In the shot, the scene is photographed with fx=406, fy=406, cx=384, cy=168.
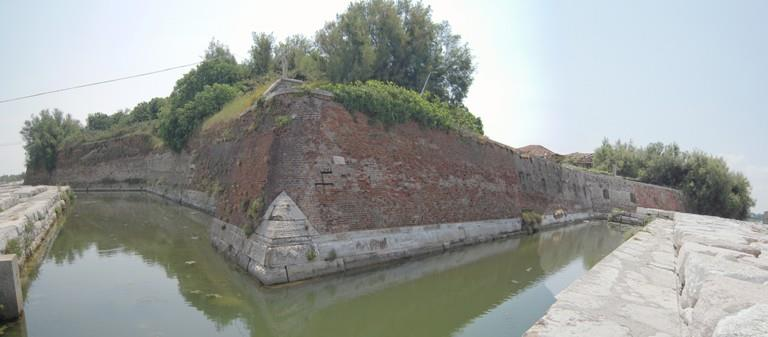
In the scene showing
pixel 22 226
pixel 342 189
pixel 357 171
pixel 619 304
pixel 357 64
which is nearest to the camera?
pixel 619 304

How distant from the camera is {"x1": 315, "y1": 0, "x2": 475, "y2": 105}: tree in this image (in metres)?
19.8

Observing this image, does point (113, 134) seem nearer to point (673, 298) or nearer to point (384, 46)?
point (384, 46)

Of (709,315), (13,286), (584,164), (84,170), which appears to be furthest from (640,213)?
(84,170)

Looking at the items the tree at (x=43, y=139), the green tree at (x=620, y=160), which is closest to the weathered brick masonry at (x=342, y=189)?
the green tree at (x=620, y=160)

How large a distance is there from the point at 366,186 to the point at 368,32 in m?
13.8

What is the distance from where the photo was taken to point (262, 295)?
23.0ft

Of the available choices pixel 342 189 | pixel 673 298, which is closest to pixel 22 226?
pixel 342 189

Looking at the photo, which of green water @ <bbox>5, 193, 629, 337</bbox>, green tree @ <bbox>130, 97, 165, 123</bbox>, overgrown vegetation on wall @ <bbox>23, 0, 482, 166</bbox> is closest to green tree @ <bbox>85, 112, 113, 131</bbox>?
green tree @ <bbox>130, 97, 165, 123</bbox>

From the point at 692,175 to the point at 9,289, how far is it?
3781 centimetres

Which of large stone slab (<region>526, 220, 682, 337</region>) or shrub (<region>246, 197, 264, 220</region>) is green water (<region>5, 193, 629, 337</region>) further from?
large stone slab (<region>526, 220, 682, 337</region>)

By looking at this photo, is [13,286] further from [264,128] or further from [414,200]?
[414,200]

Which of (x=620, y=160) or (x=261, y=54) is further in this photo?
(x=620, y=160)

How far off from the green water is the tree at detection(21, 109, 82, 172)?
2883 cm

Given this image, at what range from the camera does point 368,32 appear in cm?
2109
